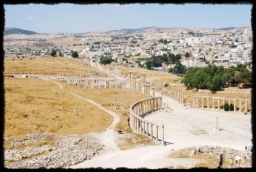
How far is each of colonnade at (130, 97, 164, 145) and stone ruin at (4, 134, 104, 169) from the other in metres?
6.22

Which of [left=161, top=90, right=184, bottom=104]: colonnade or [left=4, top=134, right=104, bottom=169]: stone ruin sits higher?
[left=4, top=134, right=104, bottom=169]: stone ruin

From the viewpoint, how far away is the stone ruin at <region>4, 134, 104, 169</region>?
22484mm

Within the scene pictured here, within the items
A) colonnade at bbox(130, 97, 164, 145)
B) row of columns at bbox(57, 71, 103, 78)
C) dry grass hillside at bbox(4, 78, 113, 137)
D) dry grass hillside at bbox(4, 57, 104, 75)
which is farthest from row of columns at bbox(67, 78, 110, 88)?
colonnade at bbox(130, 97, 164, 145)

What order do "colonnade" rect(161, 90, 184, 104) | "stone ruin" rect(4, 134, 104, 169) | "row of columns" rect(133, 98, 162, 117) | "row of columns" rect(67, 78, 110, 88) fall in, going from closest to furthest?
"stone ruin" rect(4, 134, 104, 169) < "row of columns" rect(133, 98, 162, 117) < "colonnade" rect(161, 90, 184, 104) < "row of columns" rect(67, 78, 110, 88)

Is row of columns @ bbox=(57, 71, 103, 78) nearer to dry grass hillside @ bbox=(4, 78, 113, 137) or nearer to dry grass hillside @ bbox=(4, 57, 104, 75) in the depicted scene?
dry grass hillside @ bbox=(4, 57, 104, 75)

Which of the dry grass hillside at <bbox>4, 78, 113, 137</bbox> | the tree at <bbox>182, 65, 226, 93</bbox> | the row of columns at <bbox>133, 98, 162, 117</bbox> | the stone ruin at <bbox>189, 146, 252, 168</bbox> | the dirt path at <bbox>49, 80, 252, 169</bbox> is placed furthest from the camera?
the tree at <bbox>182, 65, 226, 93</bbox>

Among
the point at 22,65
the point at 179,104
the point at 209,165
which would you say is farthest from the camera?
the point at 22,65

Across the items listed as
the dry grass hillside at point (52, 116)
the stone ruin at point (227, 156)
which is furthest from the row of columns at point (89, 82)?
the stone ruin at point (227, 156)

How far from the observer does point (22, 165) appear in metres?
22.1

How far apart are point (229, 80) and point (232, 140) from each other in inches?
1848

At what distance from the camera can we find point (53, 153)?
24.8m

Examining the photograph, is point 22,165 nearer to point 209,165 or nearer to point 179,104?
point 209,165

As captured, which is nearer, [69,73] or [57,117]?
[57,117]

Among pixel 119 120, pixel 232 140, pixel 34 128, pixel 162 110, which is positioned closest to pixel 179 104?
pixel 162 110
